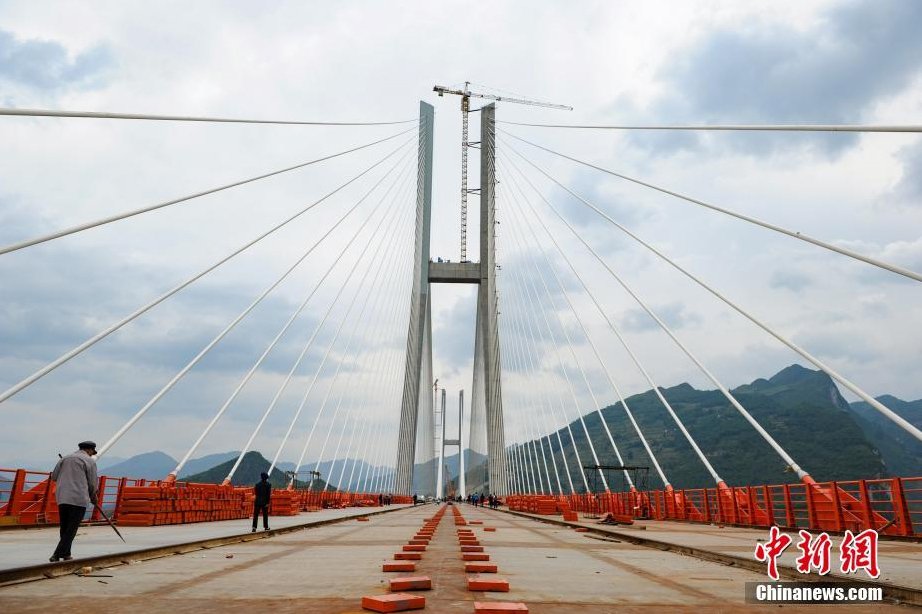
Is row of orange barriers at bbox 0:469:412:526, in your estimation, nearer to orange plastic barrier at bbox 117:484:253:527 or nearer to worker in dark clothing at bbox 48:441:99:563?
orange plastic barrier at bbox 117:484:253:527

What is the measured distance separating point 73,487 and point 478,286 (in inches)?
1643

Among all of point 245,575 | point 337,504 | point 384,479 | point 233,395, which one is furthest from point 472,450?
point 245,575

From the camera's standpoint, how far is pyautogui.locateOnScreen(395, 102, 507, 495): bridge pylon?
4400cm

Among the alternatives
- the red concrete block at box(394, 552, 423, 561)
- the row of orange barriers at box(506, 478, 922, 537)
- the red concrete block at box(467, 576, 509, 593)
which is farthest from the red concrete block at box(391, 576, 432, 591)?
the row of orange barriers at box(506, 478, 922, 537)

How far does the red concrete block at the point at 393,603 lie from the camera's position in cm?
473

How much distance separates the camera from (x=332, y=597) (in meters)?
5.49

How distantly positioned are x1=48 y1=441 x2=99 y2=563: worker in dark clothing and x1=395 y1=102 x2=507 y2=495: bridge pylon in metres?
35.7

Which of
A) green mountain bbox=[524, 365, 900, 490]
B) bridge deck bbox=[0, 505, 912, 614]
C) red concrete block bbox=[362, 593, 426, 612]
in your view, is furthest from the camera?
green mountain bbox=[524, 365, 900, 490]

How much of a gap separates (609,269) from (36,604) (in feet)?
64.6

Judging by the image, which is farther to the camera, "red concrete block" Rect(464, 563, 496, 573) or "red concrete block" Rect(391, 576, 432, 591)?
"red concrete block" Rect(464, 563, 496, 573)

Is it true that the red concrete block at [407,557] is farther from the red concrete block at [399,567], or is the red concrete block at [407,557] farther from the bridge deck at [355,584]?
the red concrete block at [399,567]

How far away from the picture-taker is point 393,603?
476 centimetres

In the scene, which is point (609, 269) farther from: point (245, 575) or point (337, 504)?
point (337, 504)

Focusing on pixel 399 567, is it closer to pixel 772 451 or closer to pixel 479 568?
pixel 479 568
